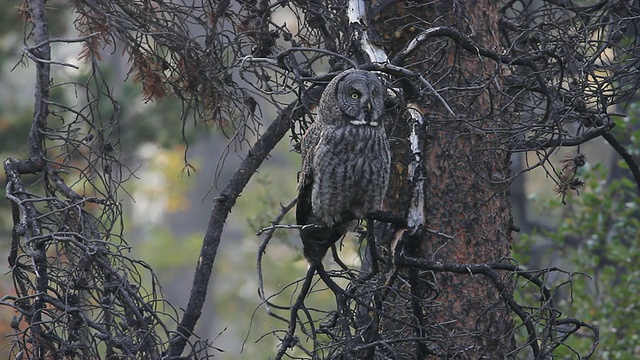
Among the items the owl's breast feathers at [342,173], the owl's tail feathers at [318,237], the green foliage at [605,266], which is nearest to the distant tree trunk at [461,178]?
the owl's breast feathers at [342,173]

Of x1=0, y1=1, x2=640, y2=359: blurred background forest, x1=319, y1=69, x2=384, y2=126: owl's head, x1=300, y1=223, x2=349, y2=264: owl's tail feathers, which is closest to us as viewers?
x1=319, y1=69, x2=384, y2=126: owl's head

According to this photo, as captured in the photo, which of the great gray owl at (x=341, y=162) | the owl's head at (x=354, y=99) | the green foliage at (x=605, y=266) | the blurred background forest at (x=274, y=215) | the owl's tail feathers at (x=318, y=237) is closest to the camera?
the owl's head at (x=354, y=99)

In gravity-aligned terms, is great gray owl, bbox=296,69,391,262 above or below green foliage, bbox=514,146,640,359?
below

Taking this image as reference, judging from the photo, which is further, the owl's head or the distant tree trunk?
the distant tree trunk

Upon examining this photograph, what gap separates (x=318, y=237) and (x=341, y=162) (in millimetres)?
421

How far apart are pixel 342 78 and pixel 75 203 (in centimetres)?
128

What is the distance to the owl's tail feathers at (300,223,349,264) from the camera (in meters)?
4.15

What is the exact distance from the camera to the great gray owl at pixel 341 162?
4047 mm

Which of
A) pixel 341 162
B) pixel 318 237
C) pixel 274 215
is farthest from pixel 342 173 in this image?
pixel 274 215

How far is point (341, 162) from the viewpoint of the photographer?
4195 millimetres

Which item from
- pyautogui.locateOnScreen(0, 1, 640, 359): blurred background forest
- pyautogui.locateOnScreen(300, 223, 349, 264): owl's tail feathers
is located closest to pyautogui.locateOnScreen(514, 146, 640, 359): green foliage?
pyautogui.locateOnScreen(0, 1, 640, 359): blurred background forest

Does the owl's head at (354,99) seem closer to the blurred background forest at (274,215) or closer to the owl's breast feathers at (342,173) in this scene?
the owl's breast feathers at (342,173)

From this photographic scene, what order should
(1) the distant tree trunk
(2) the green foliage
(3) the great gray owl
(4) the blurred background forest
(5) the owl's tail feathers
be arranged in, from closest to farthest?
(3) the great gray owl
(5) the owl's tail feathers
(1) the distant tree trunk
(2) the green foliage
(4) the blurred background forest

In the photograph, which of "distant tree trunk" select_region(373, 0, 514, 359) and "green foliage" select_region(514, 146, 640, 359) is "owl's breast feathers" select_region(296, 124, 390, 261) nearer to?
"distant tree trunk" select_region(373, 0, 514, 359)
